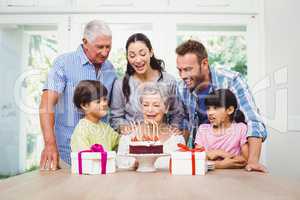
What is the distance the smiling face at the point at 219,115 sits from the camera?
9.82 feet

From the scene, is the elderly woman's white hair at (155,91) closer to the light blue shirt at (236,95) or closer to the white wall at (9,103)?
the light blue shirt at (236,95)

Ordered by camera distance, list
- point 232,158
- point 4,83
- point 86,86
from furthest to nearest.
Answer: point 4,83 → point 86,86 → point 232,158

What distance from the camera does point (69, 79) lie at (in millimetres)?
3121

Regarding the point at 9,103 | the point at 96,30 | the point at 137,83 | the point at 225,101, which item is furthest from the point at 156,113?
the point at 9,103

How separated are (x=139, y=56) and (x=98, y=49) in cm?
32

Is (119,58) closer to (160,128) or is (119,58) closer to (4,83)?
(160,128)

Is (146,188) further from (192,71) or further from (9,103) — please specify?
(9,103)

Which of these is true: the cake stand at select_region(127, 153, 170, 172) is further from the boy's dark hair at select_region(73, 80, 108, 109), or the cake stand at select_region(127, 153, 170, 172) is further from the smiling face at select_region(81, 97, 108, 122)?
the boy's dark hair at select_region(73, 80, 108, 109)

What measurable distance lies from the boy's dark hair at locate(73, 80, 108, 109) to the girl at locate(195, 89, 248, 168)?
0.76 m

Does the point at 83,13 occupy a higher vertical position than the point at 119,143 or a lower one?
higher

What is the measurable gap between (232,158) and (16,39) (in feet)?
6.22

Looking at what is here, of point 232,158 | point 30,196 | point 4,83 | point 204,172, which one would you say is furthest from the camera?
point 4,83

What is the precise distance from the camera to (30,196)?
1.45 m

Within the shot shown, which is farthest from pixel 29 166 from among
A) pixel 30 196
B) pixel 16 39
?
pixel 30 196
